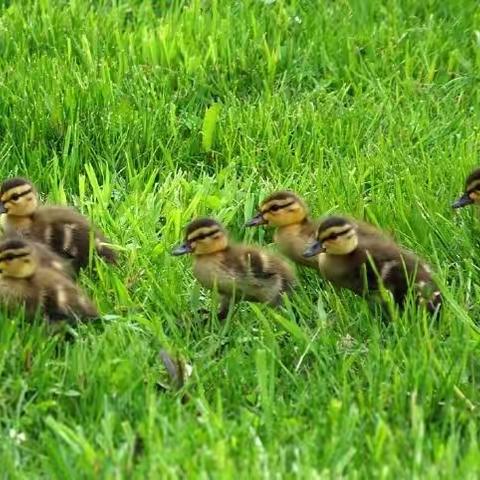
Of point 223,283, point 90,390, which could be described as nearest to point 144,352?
point 90,390

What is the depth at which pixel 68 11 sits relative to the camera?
616cm

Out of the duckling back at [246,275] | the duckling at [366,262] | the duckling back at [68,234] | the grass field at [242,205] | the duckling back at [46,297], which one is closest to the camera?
the grass field at [242,205]

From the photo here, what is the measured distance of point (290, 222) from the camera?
441 centimetres

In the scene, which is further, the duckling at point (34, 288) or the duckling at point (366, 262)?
the duckling at point (366, 262)

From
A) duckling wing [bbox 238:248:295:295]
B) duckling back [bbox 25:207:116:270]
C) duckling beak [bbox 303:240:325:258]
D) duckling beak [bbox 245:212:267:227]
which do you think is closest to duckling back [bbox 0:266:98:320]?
duckling back [bbox 25:207:116:270]

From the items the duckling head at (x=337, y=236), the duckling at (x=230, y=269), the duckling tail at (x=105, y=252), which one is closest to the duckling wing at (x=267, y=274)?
the duckling at (x=230, y=269)

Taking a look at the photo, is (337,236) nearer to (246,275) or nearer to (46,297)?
(246,275)

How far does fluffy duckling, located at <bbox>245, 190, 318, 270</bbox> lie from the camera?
436cm

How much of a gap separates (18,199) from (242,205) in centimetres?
82

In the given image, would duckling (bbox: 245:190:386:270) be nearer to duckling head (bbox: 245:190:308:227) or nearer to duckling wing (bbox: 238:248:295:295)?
duckling head (bbox: 245:190:308:227)

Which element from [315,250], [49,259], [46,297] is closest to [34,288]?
[46,297]

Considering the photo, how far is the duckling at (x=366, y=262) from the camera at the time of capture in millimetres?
3979

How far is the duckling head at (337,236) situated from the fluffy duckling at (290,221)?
25 centimetres

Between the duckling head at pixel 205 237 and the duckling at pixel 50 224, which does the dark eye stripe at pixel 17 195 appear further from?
the duckling head at pixel 205 237
